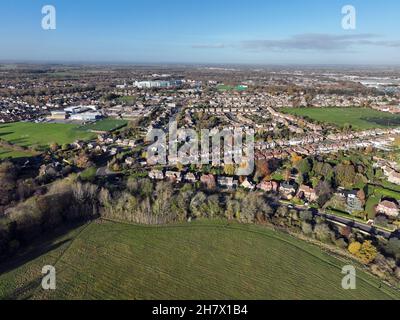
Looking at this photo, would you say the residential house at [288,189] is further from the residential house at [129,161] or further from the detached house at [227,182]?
the residential house at [129,161]

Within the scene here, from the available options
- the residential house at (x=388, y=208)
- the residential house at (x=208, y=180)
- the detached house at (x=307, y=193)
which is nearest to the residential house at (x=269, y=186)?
the detached house at (x=307, y=193)

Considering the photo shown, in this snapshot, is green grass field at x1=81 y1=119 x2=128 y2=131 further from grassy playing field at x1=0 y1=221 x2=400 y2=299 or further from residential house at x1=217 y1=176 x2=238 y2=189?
grassy playing field at x1=0 y1=221 x2=400 y2=299

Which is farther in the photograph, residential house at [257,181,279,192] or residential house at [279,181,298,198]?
residential house at [257,181,279,192]

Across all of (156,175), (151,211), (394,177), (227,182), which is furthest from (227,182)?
(394,177)

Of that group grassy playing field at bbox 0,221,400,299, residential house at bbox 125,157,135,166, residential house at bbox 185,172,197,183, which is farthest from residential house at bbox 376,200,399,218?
residential house at bbox 125,157,135,166
